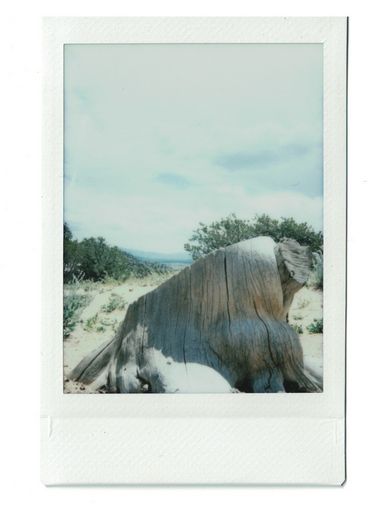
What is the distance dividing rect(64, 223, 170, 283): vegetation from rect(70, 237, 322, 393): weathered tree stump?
0.08 metres

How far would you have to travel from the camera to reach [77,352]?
5.24 feet

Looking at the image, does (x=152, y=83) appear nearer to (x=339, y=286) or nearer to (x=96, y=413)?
(x=339, y=286)

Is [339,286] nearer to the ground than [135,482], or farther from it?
farther from it

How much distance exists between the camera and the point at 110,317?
1.60 meters

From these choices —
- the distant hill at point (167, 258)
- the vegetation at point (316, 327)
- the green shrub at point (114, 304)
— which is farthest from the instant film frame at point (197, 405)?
the distant hill at point (167, 258)

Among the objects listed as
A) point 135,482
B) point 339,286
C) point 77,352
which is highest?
point 339,286

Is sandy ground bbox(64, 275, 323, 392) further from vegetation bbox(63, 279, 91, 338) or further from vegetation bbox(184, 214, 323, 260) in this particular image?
vegetation bbox(184, 214, 323, 260)

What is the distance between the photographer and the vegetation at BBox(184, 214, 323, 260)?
A: 1590 mm

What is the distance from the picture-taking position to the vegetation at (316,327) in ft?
5.22

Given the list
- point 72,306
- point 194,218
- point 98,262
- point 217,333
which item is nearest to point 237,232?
point 194,218

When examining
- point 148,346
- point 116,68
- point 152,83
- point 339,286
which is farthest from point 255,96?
point 148,346

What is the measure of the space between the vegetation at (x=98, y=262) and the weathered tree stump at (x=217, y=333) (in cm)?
8

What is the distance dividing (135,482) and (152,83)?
1140 millimetres

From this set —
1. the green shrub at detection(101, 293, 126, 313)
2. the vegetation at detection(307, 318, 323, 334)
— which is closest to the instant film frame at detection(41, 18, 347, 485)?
the vegetation at detection(307, 318, 323, 334)
